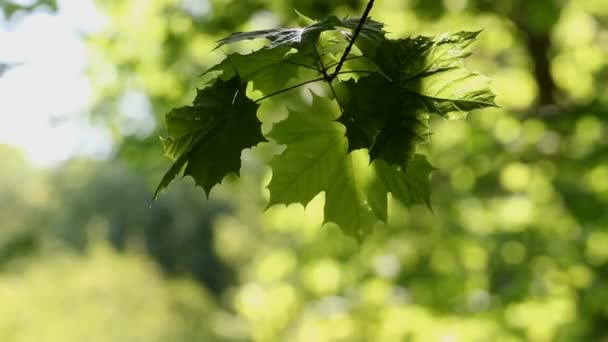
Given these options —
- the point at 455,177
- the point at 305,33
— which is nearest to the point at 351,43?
the point at 305,33

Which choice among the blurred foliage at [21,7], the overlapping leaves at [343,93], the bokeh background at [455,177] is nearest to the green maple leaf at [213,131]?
the overlapping leaves at [343,93]

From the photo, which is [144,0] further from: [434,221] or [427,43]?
[427,43]

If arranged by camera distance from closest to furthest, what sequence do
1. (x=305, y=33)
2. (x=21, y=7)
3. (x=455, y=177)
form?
(x=305, y=33)
(x=21, y=7)
(x=455, y=177)

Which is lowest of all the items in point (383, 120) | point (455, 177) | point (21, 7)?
point (383, 120)

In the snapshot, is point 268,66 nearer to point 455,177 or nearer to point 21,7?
point 21,7

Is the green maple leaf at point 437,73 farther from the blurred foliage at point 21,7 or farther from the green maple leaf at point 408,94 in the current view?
the blurred foliage at point 21,7

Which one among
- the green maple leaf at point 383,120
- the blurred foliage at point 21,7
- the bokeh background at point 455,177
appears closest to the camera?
the green maple leaf at point 383,120

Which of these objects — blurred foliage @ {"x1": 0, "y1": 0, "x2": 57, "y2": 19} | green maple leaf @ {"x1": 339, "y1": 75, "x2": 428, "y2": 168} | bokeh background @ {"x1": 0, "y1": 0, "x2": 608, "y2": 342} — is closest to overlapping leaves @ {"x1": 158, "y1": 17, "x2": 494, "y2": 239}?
green maple leaf @ {"x1": 339, "y1": 75, "x2": 428, "y2": 168}
